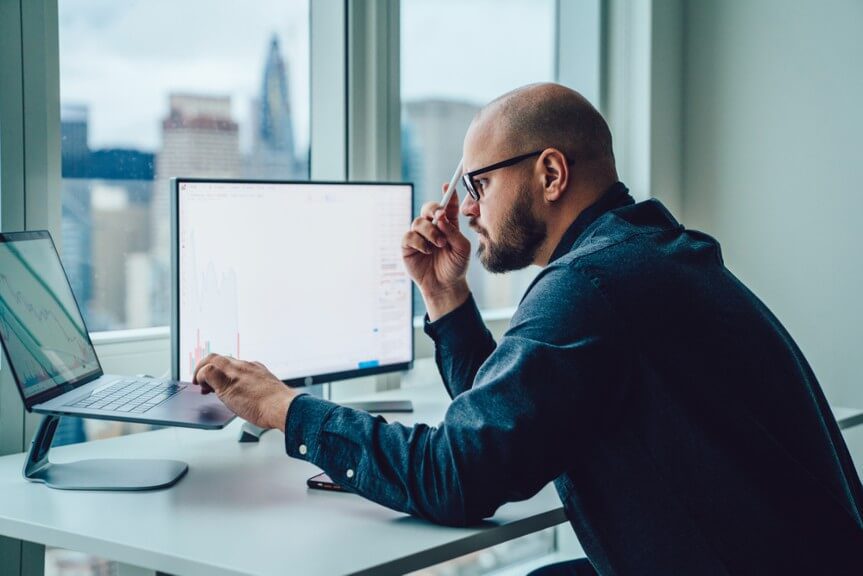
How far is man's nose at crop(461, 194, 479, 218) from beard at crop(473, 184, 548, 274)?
0.25ft

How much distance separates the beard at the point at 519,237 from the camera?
136 cm

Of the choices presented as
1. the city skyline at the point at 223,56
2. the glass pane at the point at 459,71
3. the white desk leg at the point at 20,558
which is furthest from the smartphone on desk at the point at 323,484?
the glass pane at the point at 459,71

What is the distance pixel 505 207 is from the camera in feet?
4.54

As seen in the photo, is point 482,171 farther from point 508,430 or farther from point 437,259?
point 508,430

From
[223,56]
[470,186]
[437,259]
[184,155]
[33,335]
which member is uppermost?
[223,56]

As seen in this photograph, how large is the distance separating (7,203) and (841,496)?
1.39m

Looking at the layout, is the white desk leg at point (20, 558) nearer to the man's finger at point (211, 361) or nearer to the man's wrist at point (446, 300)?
the man's finger at point (211, 361)

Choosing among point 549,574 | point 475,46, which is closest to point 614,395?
point 549,574

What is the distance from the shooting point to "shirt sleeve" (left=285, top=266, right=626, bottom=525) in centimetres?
103

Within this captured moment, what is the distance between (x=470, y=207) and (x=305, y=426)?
0.55 m

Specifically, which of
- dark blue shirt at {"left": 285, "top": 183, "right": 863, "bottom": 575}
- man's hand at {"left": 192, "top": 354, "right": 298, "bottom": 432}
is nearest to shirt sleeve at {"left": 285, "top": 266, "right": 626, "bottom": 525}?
dark blue shirt at {"left": 285, "top": 183, "right": 863, "bottom": 575}

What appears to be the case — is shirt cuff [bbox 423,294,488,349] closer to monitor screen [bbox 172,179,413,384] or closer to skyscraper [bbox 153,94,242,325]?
monitor screen [bbox 172,179,413,384]

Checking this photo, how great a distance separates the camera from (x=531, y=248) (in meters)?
1.39

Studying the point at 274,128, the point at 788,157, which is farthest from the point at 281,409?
the point at 788,157
